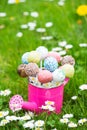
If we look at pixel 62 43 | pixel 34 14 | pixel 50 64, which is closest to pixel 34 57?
pixel 50 64

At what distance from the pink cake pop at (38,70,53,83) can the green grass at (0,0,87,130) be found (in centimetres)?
21

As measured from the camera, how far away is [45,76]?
219 centimetres

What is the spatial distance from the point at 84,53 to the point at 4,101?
804 millimetres

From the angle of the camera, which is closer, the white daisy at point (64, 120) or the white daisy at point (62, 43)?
the white daisy at point (64, 120)

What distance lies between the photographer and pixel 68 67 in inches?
91.6

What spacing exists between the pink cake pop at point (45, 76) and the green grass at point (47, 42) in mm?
205

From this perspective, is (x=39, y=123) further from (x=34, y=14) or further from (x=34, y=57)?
(x=34, y=14)

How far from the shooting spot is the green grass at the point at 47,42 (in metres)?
2.44

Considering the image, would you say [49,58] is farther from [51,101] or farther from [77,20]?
[77,20]

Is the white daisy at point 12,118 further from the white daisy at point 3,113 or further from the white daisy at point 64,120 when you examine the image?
the white daisy at point 64,120

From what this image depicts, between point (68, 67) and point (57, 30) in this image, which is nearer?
point (68, 67)

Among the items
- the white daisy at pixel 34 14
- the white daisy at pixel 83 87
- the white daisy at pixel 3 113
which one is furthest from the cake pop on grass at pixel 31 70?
the white daisy at pixel 34 14

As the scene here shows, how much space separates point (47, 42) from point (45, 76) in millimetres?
1171

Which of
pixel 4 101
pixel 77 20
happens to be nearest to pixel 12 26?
pixel 77 20
